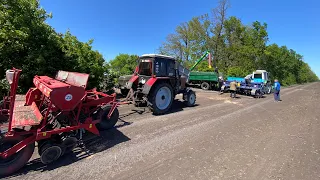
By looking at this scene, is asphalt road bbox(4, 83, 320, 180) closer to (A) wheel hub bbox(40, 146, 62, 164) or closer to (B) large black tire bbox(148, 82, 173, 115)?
(A) wheel hub bbox(40, 146, 62, 164)

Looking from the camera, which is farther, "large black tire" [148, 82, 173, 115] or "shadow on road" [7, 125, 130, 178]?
"large black tire" [148, 82, 173, 115]

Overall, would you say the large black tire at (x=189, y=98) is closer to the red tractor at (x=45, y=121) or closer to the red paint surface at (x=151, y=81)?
the red paint surface at (x=151, y=81)

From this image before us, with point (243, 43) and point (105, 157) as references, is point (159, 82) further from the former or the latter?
point (243, 43)

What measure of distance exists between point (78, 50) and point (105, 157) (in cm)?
718

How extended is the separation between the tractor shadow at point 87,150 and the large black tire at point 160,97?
73.2 inches

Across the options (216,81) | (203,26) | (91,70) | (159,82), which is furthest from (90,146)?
(203,26)

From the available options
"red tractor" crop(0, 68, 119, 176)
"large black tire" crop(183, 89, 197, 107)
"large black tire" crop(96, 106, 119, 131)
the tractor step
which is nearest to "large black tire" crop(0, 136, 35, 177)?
"red tractor" crop(0, 68, 119, 176)

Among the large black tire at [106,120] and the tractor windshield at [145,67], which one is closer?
the large black tire at [106,120]

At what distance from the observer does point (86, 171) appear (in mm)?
3113

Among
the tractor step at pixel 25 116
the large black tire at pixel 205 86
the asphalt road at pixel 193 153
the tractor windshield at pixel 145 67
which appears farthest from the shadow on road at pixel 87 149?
the large black tire at pixel 205 86

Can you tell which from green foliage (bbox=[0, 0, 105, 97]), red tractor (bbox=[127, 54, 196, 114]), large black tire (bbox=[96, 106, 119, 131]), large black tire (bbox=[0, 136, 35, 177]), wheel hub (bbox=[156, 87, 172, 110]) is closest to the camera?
large black tire (bbox=[0, 136, 35, 177])

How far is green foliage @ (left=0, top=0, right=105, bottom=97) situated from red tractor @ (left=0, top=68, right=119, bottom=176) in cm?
336

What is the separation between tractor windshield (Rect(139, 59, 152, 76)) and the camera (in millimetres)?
7383

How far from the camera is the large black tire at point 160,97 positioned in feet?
22.0
